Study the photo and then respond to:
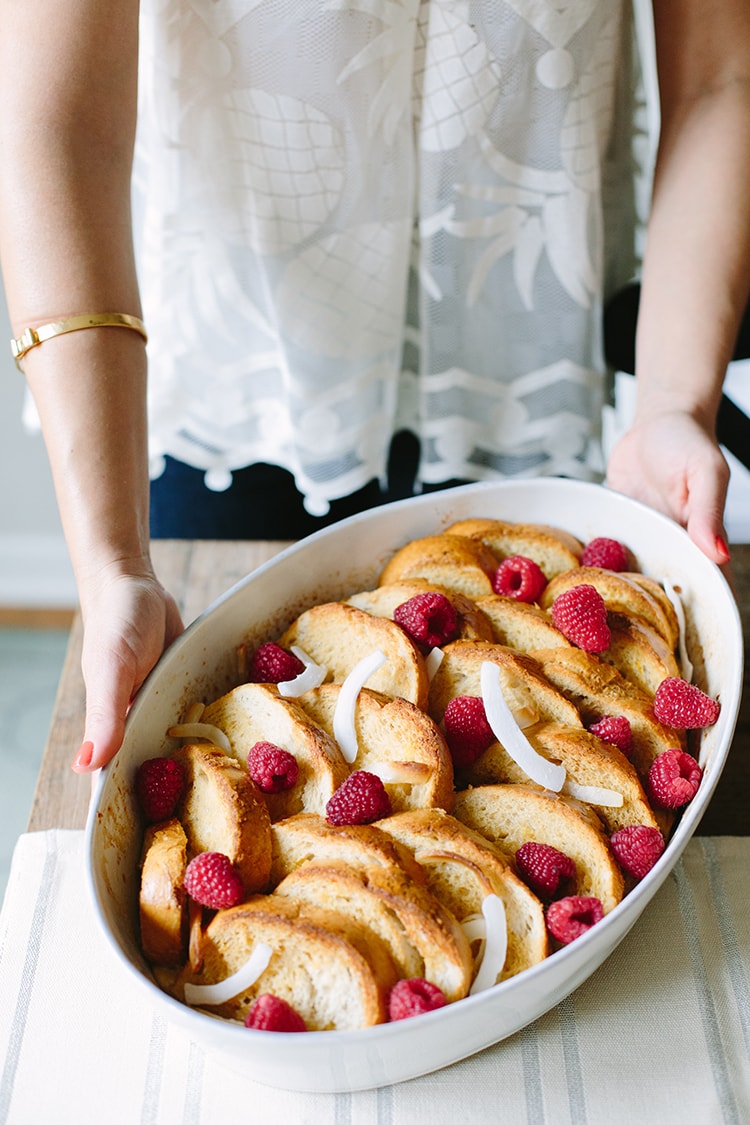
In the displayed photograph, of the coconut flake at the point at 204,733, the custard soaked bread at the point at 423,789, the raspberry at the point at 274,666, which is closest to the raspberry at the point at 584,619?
the custard soaked bread at the point at 423,789

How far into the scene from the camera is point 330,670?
1280 mm

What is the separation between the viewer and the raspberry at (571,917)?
37.4 inches

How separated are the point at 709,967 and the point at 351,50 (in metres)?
1.23

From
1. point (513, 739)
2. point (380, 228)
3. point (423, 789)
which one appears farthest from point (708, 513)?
point (380, 228)

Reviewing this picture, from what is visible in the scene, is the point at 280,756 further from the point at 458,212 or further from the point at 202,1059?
the point at 458,212

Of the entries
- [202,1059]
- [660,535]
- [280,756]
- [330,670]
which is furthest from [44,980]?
[660,535]

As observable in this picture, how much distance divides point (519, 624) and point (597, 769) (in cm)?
26

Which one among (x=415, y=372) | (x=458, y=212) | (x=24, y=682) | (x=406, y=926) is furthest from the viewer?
(x=24, y=682)

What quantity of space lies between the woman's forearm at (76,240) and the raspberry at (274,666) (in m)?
0.19

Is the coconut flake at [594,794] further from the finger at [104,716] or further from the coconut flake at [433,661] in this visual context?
the finger at [104,716]

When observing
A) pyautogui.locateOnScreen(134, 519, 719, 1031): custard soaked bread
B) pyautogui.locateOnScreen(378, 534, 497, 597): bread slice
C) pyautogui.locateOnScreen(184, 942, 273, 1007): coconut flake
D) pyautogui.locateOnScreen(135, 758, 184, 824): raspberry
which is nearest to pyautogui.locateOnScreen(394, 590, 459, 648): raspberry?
pyautogui.locateOnScreen(134, 519, 719, 1031): custard soaked bread

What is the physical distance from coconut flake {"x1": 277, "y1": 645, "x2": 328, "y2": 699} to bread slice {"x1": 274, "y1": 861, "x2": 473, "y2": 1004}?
275mm

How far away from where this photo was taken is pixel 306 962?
0.91 metres

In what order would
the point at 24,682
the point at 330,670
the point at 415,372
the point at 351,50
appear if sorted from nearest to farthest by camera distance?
the point at 330,670 < the point at 351,50 < the point at 415,372 < the point at 24,682
